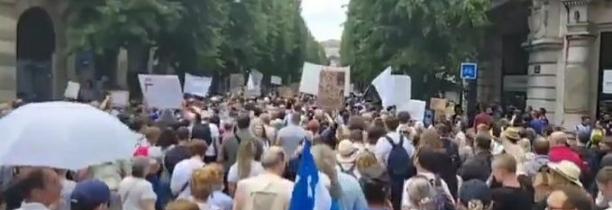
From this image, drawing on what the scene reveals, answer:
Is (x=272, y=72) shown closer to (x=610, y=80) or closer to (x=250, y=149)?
(x=610, y=80)

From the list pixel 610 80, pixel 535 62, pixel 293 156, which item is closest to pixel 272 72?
pixel 535 62

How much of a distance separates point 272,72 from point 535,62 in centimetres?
5064

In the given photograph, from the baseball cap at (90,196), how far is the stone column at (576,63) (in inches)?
892

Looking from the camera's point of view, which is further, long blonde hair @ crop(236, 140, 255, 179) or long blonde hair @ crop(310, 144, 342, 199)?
long blonde hair @ crop(236, 140, 255, 179)

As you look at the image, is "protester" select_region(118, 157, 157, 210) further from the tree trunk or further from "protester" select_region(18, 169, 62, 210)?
the tree trunk

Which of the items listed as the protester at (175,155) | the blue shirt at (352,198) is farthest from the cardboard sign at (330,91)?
the blue shirt at (352,198)

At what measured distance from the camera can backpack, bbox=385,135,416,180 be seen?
12211mm

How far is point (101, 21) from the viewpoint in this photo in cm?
3478

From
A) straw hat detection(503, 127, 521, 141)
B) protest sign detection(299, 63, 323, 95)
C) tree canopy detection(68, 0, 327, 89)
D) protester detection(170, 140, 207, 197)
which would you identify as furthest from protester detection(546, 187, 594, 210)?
tree canopy detection(68, 0, 327, 89)

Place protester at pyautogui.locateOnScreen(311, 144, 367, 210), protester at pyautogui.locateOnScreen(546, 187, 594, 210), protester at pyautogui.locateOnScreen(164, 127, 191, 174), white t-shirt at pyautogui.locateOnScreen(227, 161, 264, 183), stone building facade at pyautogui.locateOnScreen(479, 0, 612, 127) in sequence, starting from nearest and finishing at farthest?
protester at pyautogui.locateOnScreen(546, 187, 594, 210), protester at pyautogui.locateOnScreen(311, 144, 367, 210), white t-shirt at pyautogui.locateOnScreen(227, 161, 264, 183), protester at pyautogui.locateOnScreen(164, 127, 191, 174), stone building facade at pyautogui.locateOnScreen(479, 0, 612, 127)

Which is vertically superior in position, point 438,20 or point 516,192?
point 438,20

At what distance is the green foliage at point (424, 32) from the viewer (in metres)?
34.1

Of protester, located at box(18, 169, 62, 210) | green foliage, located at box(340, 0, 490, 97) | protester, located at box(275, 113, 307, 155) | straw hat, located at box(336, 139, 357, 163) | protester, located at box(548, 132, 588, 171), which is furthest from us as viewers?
green foliage, located at box(340, 0, 490, 97)

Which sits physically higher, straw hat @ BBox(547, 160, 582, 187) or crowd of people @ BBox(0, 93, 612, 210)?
straw hat @ BBox(547, 160, 582, 187)
